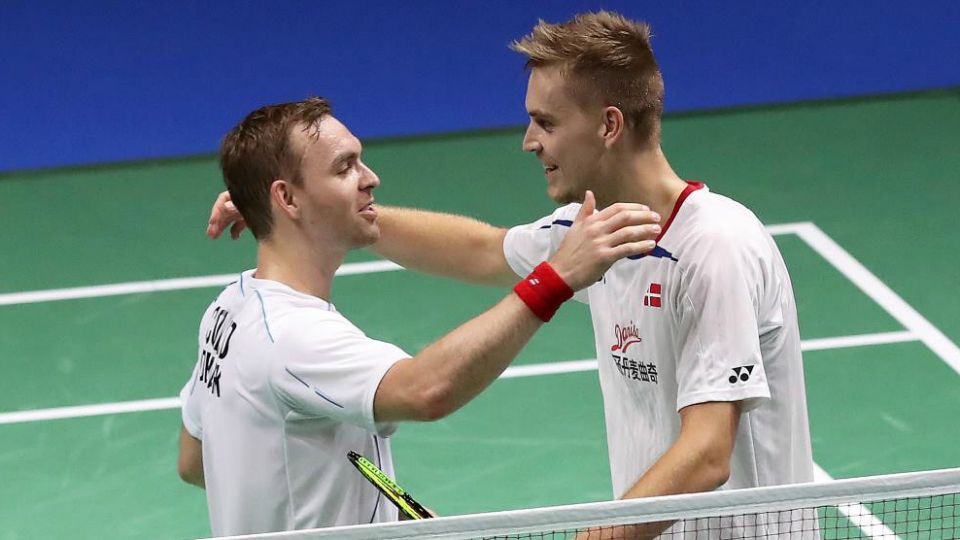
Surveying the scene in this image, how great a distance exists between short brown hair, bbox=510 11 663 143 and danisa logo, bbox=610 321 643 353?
532mm

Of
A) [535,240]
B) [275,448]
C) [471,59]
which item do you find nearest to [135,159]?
[471,59]

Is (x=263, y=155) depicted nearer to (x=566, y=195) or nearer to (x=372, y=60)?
(x=566, y=195)

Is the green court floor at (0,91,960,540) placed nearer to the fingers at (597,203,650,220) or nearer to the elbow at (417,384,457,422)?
the elbow at (417,384,457,422)

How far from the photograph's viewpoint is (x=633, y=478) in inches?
191

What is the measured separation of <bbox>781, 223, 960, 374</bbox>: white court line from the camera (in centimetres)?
927

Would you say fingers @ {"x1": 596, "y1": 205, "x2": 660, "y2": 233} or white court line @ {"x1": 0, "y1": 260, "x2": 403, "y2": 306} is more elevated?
white court line @ {"x1": 0, "y1": 260, "x2": 403, "y2": 306}

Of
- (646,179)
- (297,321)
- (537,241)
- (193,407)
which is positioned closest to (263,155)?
(297,321)

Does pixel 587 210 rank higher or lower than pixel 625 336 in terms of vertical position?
higher

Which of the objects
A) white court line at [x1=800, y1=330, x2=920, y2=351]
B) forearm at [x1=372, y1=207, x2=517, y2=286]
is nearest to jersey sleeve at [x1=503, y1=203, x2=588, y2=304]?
forearm at [x1=372, y1=207, x2=517, y2=286]

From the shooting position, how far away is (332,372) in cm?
405

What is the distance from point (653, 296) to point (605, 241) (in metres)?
0.64

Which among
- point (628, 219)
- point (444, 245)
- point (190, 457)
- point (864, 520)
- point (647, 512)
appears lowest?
point (864, 520)

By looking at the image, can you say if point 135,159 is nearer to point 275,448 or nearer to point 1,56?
point 1,56

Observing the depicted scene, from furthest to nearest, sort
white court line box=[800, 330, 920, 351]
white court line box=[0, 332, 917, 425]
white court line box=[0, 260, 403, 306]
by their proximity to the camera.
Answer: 1. white court line box=[0, 260, 403, 306]
2. white court line box=[800, 330, 920, 351]
3. white court line box=[0, 332, 917, 425]
